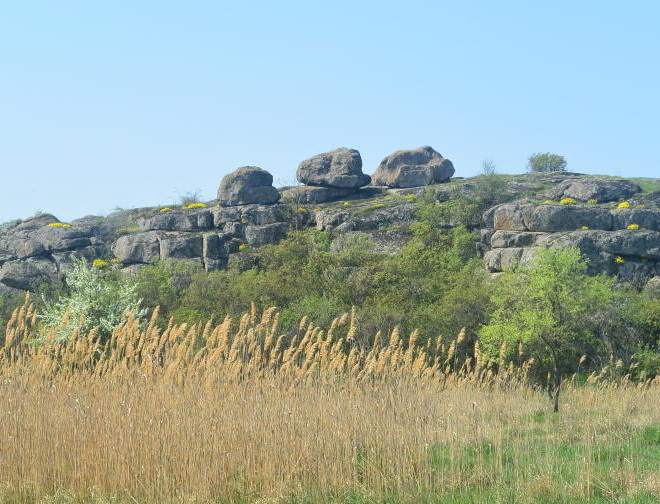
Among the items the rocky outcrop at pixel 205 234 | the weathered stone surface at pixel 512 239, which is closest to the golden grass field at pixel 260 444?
the weathered stone surface at pixel 512 239

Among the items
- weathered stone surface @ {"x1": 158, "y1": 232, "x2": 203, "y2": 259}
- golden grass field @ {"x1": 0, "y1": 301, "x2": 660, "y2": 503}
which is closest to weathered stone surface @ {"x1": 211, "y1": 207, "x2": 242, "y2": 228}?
weathered stone surface @ {"x1": 158, "y1": 232, "x2": 203, "y2": 259}

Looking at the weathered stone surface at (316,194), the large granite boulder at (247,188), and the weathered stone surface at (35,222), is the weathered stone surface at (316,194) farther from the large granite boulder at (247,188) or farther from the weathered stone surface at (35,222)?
the weathered stone surface at (35,222)

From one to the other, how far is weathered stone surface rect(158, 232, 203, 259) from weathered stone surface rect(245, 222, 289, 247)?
4002mm

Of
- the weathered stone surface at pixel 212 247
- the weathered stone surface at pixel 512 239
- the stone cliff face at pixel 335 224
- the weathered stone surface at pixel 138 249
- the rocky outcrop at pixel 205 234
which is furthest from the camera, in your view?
the weathered stone surface at pixel 138 249

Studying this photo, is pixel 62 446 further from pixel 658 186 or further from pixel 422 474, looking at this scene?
pixel 658 186

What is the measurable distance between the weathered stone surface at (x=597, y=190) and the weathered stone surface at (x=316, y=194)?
19263 mm

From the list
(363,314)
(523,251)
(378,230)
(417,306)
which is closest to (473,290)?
(417,306)

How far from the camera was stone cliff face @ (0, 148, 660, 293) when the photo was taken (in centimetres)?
5331

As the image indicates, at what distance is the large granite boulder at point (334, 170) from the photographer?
252 ft

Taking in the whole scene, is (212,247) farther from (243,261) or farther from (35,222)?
(35,222)

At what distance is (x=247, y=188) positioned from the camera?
72312mm

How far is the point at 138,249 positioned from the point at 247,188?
12.0 m

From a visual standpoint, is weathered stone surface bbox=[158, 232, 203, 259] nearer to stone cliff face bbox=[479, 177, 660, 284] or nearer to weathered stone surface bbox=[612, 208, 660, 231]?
stone cliff face bbox=[479, 177, 660, 284]

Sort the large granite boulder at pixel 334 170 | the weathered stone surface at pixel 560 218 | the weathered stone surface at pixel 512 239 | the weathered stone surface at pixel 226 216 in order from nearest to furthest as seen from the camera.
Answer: the weathered stone surface at pixel 512 239
the weathered stone surface at pixel 560 218
the weathered stone surface at pixel 226 216
the large granite boulder at pixel 334 170
